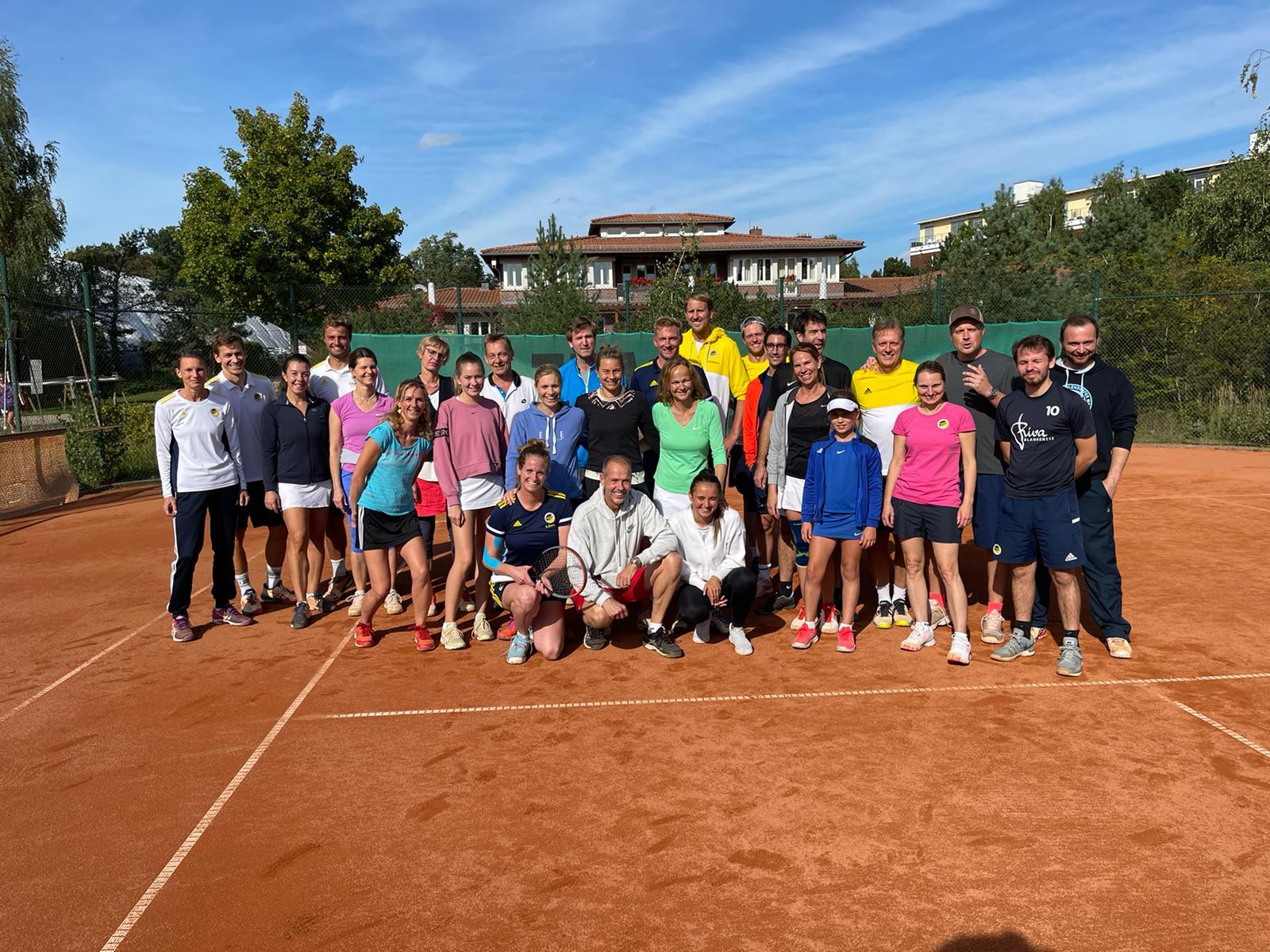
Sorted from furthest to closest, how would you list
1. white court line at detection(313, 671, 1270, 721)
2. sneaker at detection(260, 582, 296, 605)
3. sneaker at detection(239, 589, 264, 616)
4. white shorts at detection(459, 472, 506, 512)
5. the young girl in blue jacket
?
1. sneaker at detection(260, 582, 296, 605)
2. sneaker at detection(239, 589, 264, 616)
3. white shorts at detection(459, 472, 506, 512)
4. the young girl in blue jacket
5. white court line at detection(313, 671, 1270, 721)

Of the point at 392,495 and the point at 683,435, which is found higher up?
the point at 683,435

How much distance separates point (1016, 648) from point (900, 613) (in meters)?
1.03

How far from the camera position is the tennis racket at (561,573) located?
18.2 ft

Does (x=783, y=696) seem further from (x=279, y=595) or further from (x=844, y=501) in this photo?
(x=279, y=595)

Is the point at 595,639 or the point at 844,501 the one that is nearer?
the point at 844,501

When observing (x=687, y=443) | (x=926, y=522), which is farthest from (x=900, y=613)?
(x=687, y=443)

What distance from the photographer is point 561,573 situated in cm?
560

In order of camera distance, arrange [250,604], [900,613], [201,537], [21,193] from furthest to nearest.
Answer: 1. [21,193]
2. [250,604]
3. [900,613]
4. [201,537]

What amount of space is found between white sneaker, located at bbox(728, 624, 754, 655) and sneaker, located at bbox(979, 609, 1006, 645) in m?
1.56

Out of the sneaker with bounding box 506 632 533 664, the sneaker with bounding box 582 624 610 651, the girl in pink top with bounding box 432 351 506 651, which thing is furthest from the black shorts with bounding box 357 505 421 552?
the sneaker with bounding box 582 624 610 651

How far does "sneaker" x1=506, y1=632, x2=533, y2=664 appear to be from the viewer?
5562mm

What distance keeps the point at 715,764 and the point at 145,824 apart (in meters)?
2.52

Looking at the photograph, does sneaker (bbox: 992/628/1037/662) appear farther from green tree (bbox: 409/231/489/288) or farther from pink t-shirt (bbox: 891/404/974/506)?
green tree (bbox: 409/231/489/288)

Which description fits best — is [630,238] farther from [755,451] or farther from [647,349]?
[755,451]
